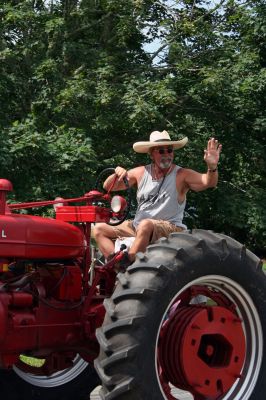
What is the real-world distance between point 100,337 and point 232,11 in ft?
49.5

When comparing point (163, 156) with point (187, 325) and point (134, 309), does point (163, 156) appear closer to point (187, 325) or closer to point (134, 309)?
point (187, 325)

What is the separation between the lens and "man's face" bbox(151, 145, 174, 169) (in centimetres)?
520

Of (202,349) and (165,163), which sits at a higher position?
(165,163)

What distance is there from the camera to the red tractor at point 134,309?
12.1 ft

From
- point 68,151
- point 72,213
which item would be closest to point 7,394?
point 72,213

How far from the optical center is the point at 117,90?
15023mm

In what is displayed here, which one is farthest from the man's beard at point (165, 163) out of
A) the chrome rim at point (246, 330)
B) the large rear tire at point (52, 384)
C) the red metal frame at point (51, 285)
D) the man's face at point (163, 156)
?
the large rear tire at point (52, 384)

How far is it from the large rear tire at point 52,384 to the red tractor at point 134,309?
15 mm

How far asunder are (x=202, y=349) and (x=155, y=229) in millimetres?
902

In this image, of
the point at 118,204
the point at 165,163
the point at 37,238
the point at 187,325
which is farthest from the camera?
the point at 165,163

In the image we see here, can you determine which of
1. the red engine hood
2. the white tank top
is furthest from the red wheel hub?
the white tank top

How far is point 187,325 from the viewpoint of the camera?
4.02m

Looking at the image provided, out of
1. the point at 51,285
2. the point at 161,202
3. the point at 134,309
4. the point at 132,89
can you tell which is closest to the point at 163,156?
the point at 161,202

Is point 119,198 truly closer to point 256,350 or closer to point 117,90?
point 256,350
